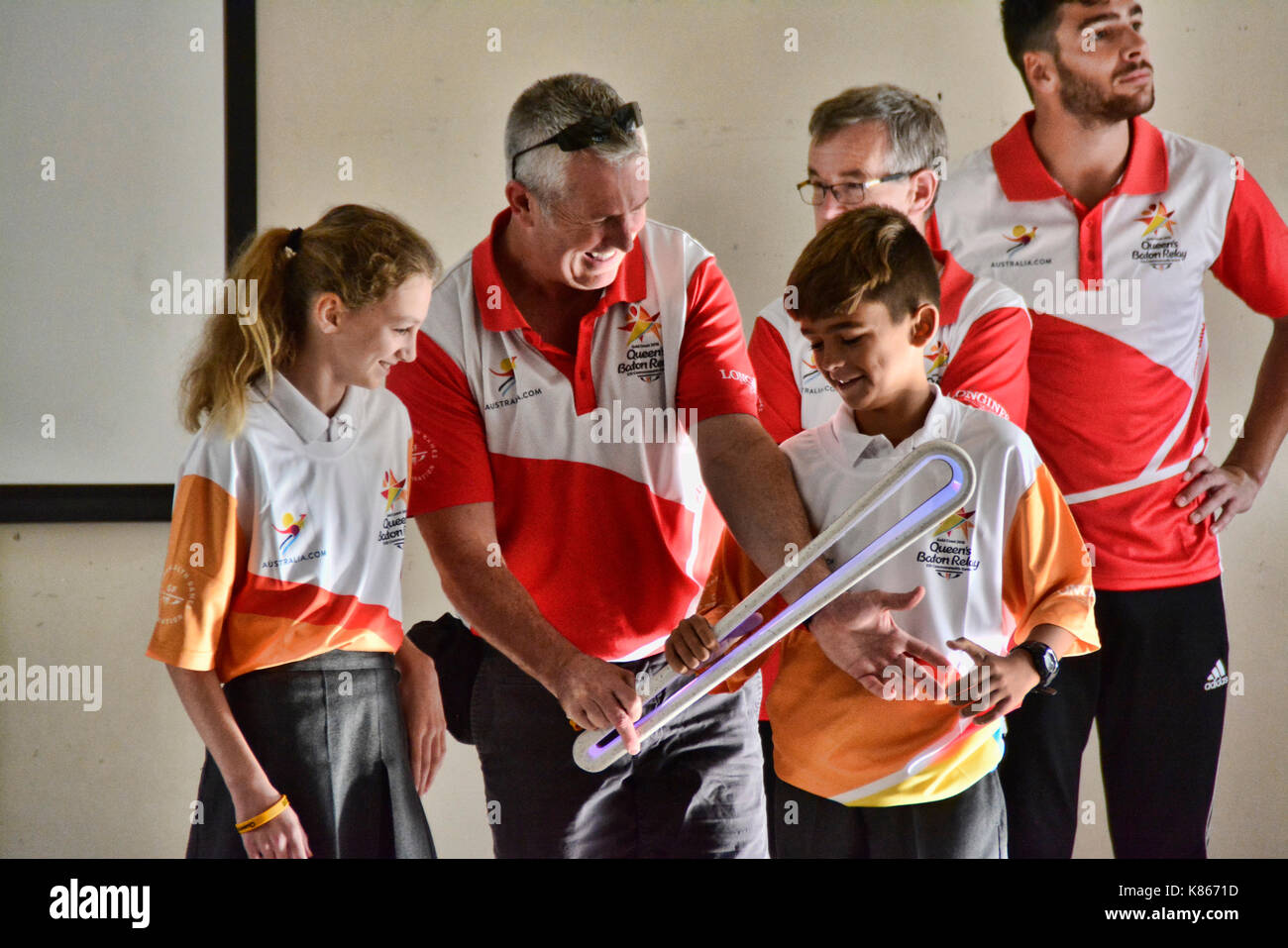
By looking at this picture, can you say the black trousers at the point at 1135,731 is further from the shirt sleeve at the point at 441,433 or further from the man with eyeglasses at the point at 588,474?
the shirt sleeve at the point at 441,433

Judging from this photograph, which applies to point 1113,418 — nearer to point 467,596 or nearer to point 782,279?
point 782,279

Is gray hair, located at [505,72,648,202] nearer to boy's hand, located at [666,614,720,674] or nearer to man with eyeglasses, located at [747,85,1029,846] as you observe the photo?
man with eyeglasses, located at [747,85,1029,846]

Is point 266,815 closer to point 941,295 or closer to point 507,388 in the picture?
point 507,388

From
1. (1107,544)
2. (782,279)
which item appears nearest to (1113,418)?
(1107,544)

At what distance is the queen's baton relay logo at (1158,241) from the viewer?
2018mm

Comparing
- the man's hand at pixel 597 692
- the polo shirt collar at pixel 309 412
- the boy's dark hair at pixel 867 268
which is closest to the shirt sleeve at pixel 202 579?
the polo shirt collar at pixel 309 412

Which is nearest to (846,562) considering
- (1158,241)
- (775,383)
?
(775,383)

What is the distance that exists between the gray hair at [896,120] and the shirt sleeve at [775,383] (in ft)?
1.19

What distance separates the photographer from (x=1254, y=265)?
2049 mm

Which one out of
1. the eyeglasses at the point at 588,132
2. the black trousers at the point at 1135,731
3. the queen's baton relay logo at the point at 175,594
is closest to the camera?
the eyeglasses at the point at 588,132

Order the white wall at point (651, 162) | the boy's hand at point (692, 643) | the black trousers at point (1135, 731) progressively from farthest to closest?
the white wall at point (651, 162), the black trousers at point (1135, 731), the boy's hand at point (692, 643)

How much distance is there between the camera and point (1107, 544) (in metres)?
1.99

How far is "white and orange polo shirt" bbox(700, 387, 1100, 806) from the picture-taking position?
5.54ft
